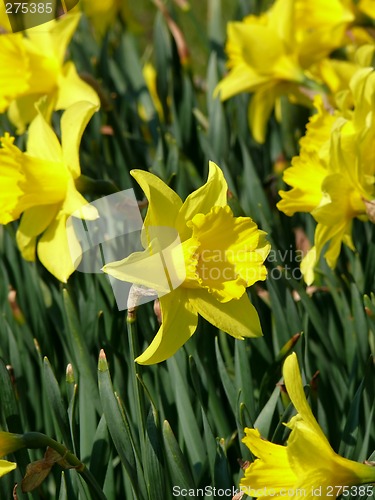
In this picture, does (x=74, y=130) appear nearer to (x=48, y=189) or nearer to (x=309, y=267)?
(x=48, y=189)

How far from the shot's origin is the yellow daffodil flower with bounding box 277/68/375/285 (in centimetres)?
145

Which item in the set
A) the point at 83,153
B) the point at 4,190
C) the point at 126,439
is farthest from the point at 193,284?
the point at 83,153

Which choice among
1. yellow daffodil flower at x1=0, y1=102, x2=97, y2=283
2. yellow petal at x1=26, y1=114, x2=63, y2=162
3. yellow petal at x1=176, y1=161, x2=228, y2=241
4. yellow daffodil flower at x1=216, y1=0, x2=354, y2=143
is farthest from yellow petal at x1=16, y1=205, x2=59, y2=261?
yellow daffodil flower at x1=216, y1=0, x2=354, y2=143

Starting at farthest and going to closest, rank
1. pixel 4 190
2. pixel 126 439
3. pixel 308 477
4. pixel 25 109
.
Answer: pixel 25 109 < pixel 4 190 < pixel 126 439 < pixel 308 477

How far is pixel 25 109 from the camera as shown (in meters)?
2.14

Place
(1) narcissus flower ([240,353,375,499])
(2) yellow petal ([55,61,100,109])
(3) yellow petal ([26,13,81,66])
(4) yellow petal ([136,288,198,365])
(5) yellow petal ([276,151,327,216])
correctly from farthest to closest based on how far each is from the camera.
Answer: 1. (3) yellow petal ([26,13,81,66])
2. (2) yellow petal ([55,61,100,109])
3. (5) yellow petal ([276,151,327,216])
4. (4) yellow petal ([136,288,198,365])
5. (1) narcissus flower ([240,353,375,499])

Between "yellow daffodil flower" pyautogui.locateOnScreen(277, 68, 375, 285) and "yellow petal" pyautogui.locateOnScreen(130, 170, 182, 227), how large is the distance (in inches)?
14.0

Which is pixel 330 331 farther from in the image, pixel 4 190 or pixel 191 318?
pixel 4 190

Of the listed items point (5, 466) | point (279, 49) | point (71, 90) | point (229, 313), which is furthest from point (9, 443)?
point (279, 49)

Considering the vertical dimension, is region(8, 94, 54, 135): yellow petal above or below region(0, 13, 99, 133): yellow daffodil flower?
below

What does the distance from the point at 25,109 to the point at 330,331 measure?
3.58 ft

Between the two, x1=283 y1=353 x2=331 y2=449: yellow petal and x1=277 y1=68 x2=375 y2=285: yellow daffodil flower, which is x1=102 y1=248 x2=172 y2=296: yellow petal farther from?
x1=277 y1=68 x2=375 y2=285: yellow daffodil flower

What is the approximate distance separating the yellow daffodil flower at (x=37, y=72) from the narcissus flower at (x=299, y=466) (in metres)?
1.19

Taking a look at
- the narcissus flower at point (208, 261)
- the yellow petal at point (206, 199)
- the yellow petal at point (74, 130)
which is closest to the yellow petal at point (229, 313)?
the narcissus flower at point (208, 261)
